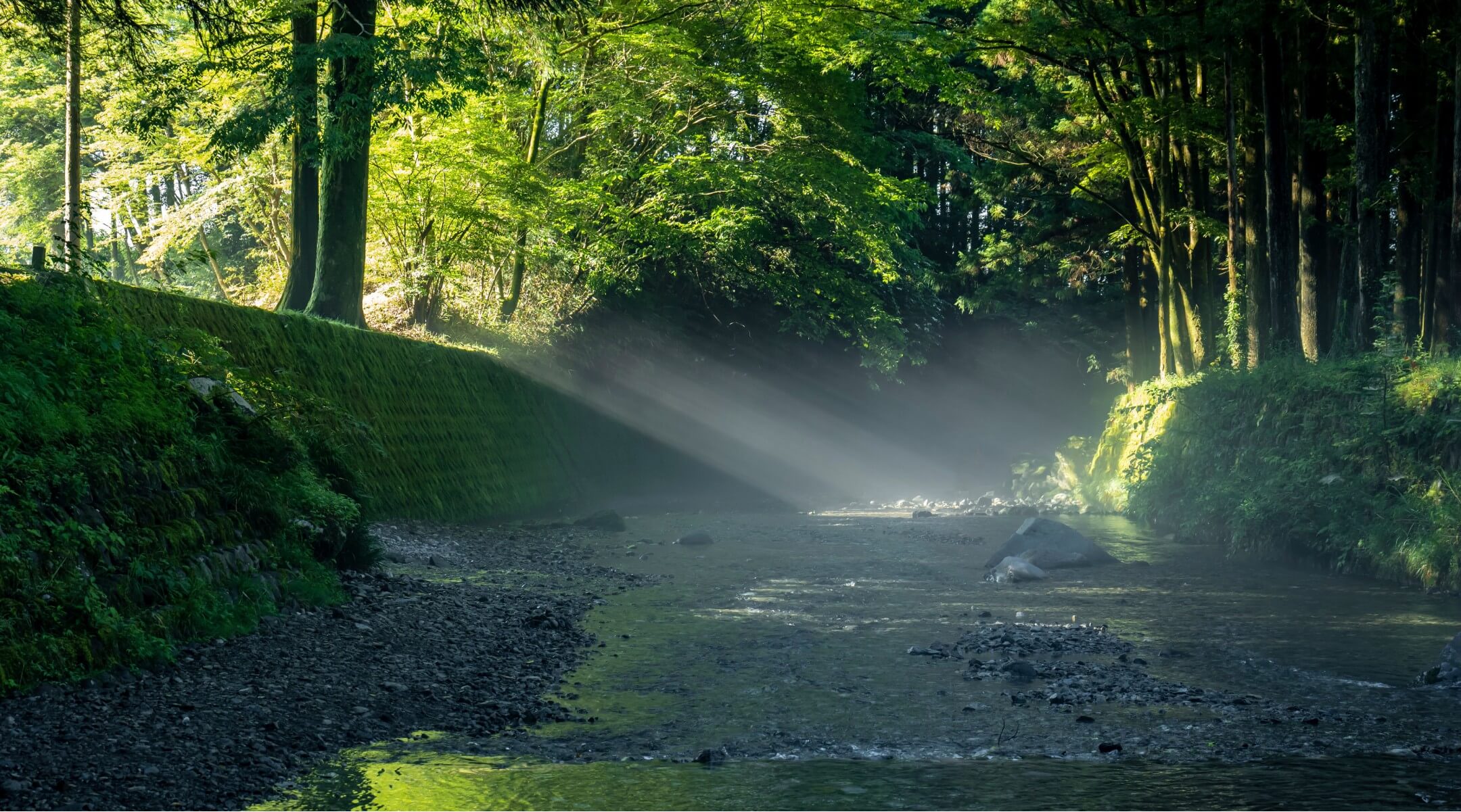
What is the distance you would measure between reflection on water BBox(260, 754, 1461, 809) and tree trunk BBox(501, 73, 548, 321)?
17607mm

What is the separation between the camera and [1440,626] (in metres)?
9.71

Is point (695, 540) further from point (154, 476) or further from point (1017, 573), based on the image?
point (154, 476)

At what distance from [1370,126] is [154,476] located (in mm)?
14330

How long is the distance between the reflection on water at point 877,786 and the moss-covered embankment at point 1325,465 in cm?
743

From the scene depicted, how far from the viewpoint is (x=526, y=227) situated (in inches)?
886

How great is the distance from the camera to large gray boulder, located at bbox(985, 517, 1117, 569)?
14305mm

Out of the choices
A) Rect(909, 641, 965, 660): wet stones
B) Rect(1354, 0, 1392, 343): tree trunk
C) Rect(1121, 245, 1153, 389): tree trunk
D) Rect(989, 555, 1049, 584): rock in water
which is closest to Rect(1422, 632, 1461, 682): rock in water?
Rect(909, 641, 965, 660): wet stones

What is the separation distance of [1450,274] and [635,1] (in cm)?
1580

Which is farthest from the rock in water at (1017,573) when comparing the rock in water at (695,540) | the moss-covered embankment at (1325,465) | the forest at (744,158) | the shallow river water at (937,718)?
the forest at (744,158)

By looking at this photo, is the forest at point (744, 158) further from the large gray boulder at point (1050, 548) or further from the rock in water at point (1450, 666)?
the rock in water at point (1450, 666)

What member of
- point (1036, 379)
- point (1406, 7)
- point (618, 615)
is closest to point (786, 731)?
point (618, 615)

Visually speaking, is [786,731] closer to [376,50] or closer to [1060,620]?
[1060,620]

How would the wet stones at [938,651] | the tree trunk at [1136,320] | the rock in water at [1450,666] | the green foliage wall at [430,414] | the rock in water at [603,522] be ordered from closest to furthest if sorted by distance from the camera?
the rock in water at [1450,666] < the wet stones at [938,651] < the green foliage wall at [430,414] < the rock in water at [603,522] < the tree trunk at [1136,320]

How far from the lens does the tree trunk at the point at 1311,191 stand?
17.5m
